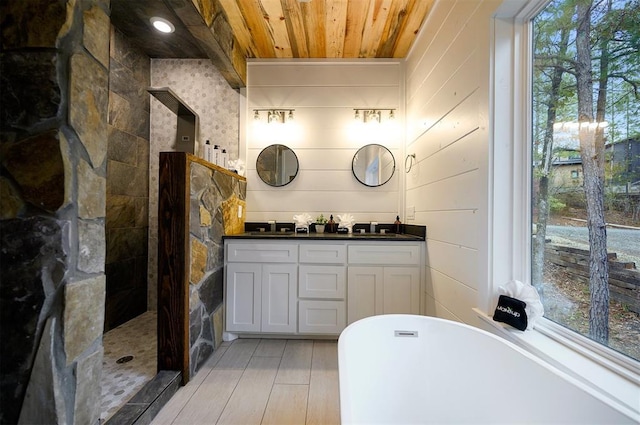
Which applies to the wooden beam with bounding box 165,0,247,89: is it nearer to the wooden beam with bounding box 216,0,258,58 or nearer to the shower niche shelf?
the wooden beam with bounding box 216,0,258,58

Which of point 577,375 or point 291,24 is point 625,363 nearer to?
point 577,375

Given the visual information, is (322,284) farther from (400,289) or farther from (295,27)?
(295,27)

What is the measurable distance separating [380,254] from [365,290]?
328 mm

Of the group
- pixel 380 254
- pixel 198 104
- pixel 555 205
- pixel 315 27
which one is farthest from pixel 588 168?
pixel 198 104

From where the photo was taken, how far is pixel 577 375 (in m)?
0.79

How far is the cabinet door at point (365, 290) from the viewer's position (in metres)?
2.02

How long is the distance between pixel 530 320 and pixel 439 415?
574mm

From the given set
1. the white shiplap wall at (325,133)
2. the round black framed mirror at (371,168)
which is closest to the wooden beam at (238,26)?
the white shiplap wall at (325,133)

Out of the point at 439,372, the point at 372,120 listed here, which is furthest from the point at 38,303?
the point at 372,120

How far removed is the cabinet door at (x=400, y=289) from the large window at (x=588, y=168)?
3.08 feet

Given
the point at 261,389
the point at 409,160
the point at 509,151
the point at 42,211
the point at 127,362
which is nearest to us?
the point at 42,211

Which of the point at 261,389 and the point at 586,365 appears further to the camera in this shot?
the point at 261,389

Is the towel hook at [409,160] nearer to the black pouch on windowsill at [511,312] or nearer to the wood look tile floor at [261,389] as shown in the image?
the black pouch on windowsill at [511,312]

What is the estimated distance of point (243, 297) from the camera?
6.68 feet
